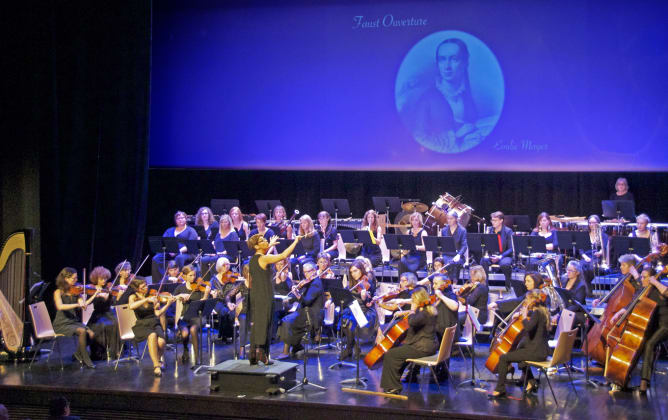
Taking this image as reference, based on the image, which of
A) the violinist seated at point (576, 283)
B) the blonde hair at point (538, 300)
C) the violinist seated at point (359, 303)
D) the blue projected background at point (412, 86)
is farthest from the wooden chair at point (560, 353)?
the blue projected background at point (412, 86)

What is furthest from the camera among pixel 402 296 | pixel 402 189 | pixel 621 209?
pixel 402 189

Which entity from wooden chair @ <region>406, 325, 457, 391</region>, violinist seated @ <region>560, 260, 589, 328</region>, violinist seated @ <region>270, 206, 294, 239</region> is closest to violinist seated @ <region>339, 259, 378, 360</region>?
wooden chair @ <region>406, 325, 457, 391</region>

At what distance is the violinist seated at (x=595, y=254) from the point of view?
10.1 metres

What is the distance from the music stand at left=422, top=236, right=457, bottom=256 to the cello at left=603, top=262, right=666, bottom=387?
3.08 m

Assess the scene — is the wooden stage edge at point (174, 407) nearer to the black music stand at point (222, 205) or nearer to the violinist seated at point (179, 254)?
the violinist seated at point (179, 254)

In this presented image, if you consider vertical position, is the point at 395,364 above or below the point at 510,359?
below

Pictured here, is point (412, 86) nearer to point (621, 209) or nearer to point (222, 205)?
point (222, 205)

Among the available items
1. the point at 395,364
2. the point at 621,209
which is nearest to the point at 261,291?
the point at 395,364

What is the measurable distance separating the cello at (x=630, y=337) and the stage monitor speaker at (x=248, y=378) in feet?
11.5

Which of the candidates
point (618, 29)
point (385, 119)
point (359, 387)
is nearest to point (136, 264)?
point (385, 119)

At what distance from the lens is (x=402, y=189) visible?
1423cm

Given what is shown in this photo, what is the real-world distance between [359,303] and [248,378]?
1888mm

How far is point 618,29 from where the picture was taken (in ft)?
41.5

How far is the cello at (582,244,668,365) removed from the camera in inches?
316
